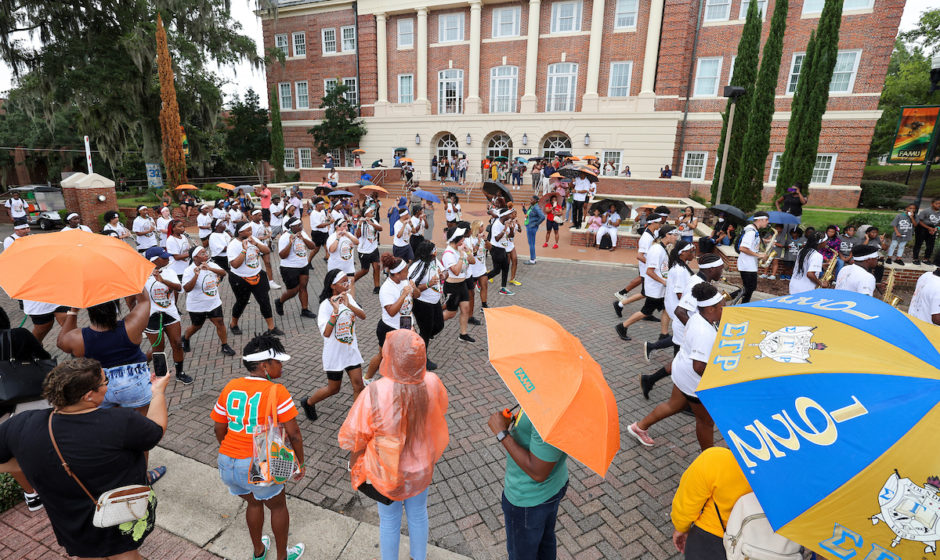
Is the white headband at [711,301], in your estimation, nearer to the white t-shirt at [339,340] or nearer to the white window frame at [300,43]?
the white t-shirt at [339,340]

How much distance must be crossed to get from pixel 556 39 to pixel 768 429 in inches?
1178

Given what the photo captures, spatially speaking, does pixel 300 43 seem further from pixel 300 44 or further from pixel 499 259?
pixel 499 259

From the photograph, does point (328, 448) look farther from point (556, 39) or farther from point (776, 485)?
point (556, 39)

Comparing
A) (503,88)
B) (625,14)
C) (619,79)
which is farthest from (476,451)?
(625,14)

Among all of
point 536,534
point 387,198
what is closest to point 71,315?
point 536,534

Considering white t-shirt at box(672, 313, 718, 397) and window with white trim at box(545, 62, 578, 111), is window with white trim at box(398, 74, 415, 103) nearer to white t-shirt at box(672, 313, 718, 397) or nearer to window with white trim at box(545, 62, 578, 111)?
window with white trim at box(545, 62, 578, 111)

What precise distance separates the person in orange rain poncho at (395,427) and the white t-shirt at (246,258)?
5271 mm

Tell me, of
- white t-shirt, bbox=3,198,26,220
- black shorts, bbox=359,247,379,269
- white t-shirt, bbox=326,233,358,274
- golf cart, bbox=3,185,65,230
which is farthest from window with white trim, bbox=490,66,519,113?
white t-shirt, bbox=3,198,26,220

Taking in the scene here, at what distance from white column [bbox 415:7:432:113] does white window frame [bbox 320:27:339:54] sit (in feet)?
24.1

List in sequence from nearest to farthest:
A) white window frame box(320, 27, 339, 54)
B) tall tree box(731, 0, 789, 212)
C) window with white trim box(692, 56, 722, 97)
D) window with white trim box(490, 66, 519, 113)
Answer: tall tree box(731, 0, 789, 212), window with white trim box(692, 56, 722, 97), window with white trim box(490, 66, 519, 113), white window frame box(320, 27, 339, 54)

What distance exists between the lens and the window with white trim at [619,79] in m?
26.1

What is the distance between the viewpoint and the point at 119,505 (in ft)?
8.37

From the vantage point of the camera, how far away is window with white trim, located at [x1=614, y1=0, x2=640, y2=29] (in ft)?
83.3

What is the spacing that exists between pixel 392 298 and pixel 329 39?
34.1 meters
